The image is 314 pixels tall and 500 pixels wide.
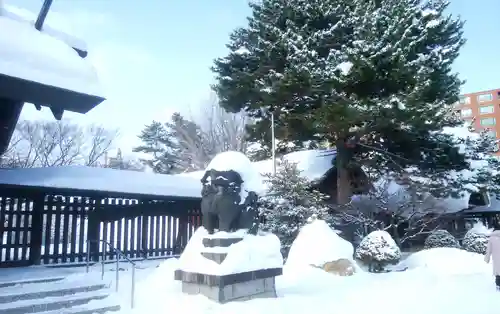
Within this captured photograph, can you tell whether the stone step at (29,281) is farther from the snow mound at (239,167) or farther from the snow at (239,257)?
the snow mound at (239,167)

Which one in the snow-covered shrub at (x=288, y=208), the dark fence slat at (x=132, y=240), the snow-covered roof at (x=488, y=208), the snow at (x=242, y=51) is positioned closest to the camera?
the dark fence slat at (x=132, y=240)

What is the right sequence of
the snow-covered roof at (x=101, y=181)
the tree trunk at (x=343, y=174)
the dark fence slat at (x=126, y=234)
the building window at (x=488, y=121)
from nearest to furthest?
1. the snow-covered roof at (x=101, y=181)
2. the dark fence slat at (x=126, y=234)
3. the tree trunk at (x=343, y=174)
4. the building window at (x=488, y=121)

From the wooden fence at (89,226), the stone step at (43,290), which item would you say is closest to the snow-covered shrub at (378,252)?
the wooden fence at (89,226)

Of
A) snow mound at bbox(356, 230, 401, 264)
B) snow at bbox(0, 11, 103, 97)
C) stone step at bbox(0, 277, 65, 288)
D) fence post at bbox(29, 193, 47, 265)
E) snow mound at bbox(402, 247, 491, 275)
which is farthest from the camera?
snow mound at bbox(402, 247, 491, 275)

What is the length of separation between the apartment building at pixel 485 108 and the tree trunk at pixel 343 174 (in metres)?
66.1

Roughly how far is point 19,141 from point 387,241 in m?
24.2

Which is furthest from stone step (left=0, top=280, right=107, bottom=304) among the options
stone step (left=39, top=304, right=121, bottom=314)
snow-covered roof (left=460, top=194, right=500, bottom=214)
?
snow-covered roof (left=460, top=194, right=500, bottom=214)

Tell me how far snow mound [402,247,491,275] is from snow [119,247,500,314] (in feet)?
0.59

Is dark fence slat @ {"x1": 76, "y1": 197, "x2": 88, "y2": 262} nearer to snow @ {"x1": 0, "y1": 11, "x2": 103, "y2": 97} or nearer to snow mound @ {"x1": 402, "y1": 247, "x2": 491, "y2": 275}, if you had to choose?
snow @ {"x1": 0, "y1": 11, "x2": 103, "y2": 97}

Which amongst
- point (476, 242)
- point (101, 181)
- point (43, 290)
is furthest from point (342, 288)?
point (476, 242)

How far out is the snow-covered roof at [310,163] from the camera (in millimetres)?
16602

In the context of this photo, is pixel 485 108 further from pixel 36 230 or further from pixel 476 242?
pixel 36 230

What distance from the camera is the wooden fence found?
31.5ft

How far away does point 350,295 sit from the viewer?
789 centimetres
